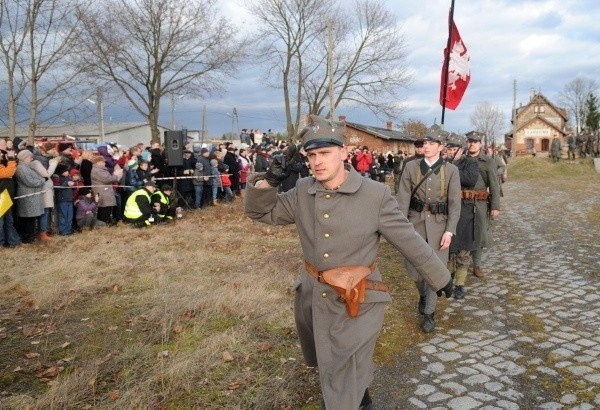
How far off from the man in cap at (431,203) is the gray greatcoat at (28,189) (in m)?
7.16

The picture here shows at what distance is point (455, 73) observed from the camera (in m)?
7.16

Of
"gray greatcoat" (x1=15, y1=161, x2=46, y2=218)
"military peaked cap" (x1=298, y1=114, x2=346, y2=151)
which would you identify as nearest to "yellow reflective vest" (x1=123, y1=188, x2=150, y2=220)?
"gray greatcoat" (x1=15, y1=161, x2=46, y2=218)

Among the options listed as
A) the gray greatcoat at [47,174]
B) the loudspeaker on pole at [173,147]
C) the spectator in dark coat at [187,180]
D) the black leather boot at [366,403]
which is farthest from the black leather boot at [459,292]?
the spectator in dark coat at [187,180]

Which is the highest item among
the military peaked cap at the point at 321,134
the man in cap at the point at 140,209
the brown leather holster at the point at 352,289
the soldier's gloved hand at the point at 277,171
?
the military peaked cap at the point at 321,134

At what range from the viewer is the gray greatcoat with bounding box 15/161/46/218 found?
A: 9.62 meters

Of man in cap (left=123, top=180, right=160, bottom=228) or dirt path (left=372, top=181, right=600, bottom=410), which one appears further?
man in cap (left=123, top=180, right=160, bottom=228)

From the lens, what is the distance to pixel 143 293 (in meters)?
6.65

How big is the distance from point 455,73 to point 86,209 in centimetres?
784

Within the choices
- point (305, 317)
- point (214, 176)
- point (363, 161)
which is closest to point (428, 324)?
point (305, 317)

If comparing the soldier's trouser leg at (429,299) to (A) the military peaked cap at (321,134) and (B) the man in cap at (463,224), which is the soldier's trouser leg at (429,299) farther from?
(A) the military peaked cap at (321,134)

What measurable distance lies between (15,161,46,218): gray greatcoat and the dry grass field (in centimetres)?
67

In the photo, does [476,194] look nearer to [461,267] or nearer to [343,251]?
[461,267]

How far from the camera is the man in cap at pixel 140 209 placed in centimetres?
1180

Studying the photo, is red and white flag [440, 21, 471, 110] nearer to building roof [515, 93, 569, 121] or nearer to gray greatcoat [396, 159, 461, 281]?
gray greatcoat [396, 159, 461, 281]
